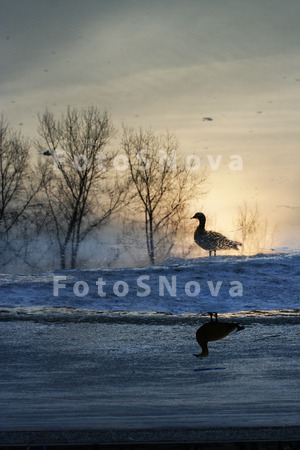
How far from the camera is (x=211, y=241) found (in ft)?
123

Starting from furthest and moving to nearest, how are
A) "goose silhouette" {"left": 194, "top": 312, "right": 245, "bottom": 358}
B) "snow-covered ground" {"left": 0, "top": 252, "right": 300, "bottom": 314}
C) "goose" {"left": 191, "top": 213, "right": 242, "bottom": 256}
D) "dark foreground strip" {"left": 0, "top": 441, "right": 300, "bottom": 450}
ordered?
"goose" {"left": 191, "top": 213, "right": 242, "bottom": 256} → "snow-covered ground" {"left": 0, "top": 252, "right": 300, "bottom": 314} → "goose silhouette" {"left": 194, "top": 312, "right": 245, "bottom": 358} → "dark foreground strip" {"left": 0, "top": 441, "right": 300, "bottom": 450}

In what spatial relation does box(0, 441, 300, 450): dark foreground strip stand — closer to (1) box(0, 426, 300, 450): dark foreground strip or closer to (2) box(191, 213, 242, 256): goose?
(1) box(0, 426, 300, 450): dark foreground strip

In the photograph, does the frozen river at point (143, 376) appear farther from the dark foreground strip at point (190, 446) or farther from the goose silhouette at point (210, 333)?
the dark foreground strip at point (190, 446)

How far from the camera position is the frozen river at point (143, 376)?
7.82 metres

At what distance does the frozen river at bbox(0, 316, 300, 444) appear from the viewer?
25.7 feet

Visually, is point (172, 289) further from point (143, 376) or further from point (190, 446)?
point (190, 446)

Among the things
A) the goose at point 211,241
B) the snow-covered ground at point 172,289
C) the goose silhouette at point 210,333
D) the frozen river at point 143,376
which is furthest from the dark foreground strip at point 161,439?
the goose at point 211,241

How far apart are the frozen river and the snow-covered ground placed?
4.07 metres

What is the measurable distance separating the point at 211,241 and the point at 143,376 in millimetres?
26655

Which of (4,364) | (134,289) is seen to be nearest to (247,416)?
(4,364)

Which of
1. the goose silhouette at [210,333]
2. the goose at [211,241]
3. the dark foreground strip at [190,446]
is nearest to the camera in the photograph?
the dark foreground strip at [190,446]

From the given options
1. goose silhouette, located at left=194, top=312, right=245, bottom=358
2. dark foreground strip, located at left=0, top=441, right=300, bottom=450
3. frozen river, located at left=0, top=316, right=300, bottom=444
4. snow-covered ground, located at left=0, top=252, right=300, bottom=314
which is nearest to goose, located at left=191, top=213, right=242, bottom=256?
snow-covered ground, located at left=0, top=252, right=300, bottom=314

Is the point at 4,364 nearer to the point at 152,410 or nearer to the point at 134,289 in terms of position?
the point at 152,410

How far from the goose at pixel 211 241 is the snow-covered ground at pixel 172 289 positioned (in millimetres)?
7193
